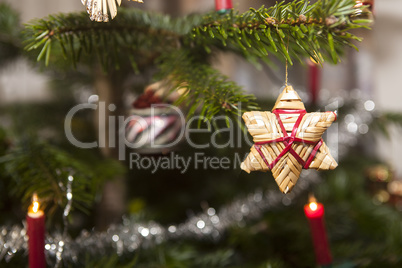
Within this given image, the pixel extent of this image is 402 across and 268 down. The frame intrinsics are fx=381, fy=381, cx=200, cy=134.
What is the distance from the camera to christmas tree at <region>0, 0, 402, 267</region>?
0.37 meters

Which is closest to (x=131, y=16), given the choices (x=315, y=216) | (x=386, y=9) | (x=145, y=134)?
(x=145, y=134)

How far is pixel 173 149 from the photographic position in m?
0.49

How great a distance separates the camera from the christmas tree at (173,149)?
0.37 metres

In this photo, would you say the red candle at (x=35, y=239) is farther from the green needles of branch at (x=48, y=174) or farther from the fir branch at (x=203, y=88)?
the fir branch at (x=203, y=88)

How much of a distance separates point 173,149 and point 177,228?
14 centimetres

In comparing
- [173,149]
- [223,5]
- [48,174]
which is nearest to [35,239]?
[48,174]

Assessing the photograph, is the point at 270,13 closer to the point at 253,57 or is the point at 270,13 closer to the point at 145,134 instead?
the point at 253,57

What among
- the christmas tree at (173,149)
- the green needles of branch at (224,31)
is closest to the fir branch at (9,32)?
the christmas tree at (173,149)

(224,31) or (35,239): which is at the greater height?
(224,31)

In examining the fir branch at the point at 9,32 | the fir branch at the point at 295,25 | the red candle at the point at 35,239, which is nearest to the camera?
the fir branch at the point at 295,25

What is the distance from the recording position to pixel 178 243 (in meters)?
0.58

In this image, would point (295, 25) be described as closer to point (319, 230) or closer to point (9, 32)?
point (319, 230)

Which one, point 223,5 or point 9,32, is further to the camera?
point 9,32

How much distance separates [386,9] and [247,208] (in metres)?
0.62
